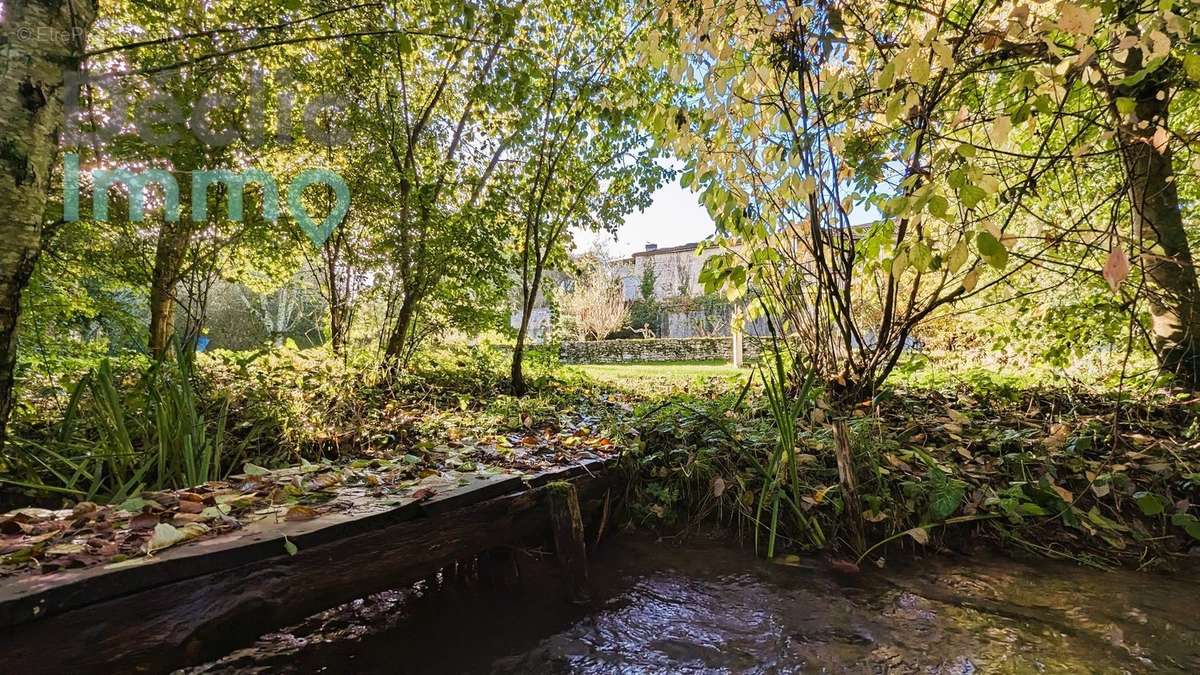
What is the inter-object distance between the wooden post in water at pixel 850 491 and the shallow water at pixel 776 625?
161 millimetres

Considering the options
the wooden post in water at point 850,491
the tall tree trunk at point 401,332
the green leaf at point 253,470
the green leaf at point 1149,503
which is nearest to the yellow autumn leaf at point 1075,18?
the wooden post in water at point 850,491

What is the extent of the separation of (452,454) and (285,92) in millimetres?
4744

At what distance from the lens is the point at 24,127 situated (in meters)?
1.83

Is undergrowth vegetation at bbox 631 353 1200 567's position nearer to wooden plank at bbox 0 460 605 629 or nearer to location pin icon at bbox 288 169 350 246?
wooden plank at bbox 0 460 605 629

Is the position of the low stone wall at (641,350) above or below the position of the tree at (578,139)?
below

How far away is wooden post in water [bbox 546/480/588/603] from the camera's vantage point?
7.37 feet

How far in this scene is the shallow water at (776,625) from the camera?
68.7 inches

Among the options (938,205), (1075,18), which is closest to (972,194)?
(938,205)

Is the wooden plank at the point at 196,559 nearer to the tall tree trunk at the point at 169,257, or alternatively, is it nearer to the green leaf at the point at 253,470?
the green leaf at the point at 253,470

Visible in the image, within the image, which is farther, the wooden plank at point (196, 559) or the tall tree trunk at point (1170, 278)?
the tall tree trunk at point (1170, 278)

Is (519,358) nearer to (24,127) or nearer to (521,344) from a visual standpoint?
(521,344)

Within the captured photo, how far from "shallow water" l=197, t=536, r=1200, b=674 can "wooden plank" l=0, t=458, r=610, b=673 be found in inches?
14.4

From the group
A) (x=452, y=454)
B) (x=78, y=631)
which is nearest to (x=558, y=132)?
(x=452, y=454)

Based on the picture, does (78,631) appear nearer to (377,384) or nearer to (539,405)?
(539,405)
